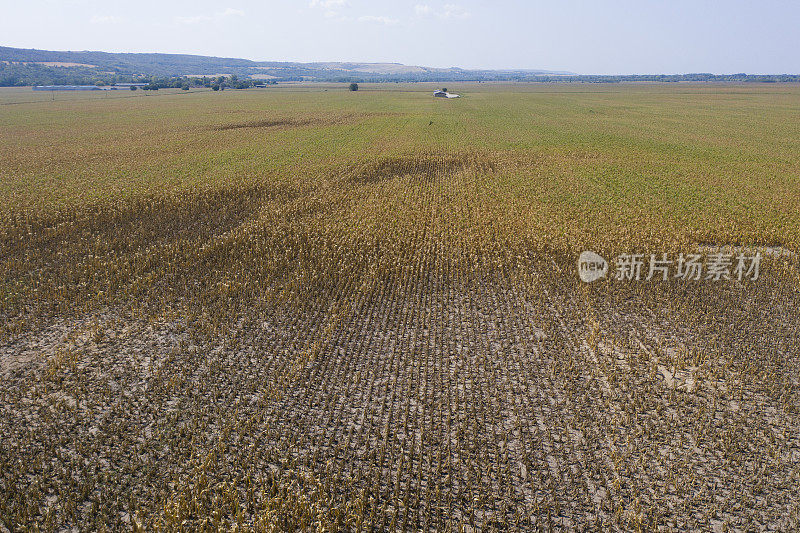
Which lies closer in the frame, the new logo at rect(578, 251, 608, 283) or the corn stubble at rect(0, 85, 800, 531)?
the corn stubble at rect(0, 85, 800, 531)

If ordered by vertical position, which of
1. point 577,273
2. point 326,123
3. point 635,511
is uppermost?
point 326,123

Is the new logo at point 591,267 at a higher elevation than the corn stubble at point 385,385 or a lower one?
higher

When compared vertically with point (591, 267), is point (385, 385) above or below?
below

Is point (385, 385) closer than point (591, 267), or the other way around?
point (385, 385)

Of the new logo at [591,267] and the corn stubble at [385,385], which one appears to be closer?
the corn stubble at [385,385]

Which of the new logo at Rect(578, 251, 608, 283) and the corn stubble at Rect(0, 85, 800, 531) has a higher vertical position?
the new logo at Rect(578, 251, 608, 283)

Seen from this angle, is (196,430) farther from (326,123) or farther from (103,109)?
(103,109)

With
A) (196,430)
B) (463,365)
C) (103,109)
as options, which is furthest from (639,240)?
(103,109)

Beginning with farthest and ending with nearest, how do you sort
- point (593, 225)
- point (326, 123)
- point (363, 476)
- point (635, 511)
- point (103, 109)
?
point (103, 109) → point (326, 123) → point (593, 225) → point (363, 476) → point (635, 511)
